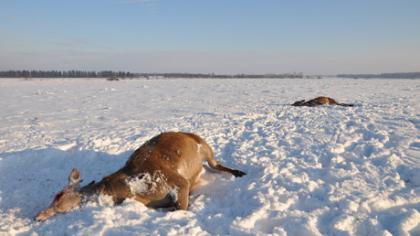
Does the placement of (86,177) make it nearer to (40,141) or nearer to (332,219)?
(40,141)

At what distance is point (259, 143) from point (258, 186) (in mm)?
3131

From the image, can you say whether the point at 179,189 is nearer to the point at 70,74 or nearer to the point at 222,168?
the point at 222,168

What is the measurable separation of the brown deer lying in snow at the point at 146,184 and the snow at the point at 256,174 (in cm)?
22

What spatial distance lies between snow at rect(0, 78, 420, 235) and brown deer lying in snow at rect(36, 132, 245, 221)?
0.22m

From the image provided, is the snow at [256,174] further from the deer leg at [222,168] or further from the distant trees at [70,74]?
the distant trees at [70,74]

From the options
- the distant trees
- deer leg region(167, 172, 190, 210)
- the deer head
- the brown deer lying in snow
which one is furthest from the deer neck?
the distant trees

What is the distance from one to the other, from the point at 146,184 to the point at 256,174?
2.35 meters

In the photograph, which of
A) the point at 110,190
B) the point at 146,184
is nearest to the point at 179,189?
the point at 146,184

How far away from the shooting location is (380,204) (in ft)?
18.8

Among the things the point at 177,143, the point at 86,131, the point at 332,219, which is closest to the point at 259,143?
the point at 177,143

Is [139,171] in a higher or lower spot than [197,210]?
higher

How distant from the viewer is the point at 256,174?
7320 mm

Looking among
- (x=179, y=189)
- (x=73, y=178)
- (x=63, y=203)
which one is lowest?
(x=63, y=203)

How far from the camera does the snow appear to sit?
17.0 ft
